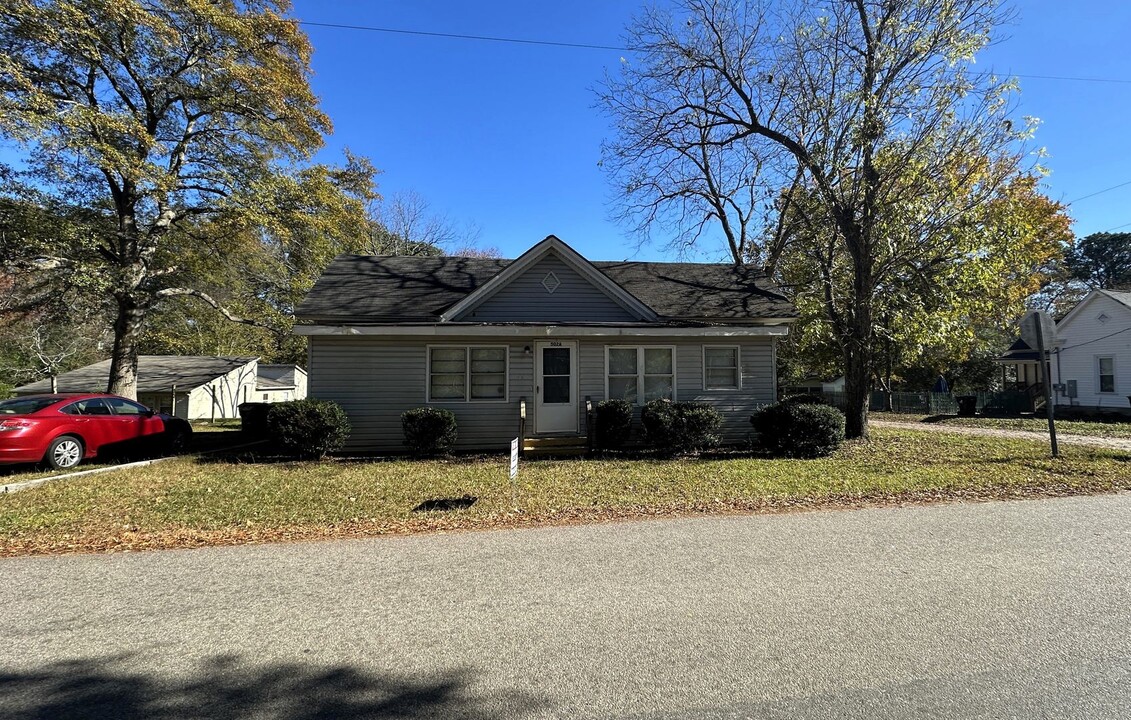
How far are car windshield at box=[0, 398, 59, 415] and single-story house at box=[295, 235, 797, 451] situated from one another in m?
4.47

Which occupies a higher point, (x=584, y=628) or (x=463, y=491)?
(x=463, y=491)

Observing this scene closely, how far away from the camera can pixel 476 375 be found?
13.0 meters

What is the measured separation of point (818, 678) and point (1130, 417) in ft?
85.9

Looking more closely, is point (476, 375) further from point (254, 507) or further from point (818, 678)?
point (818, 678)

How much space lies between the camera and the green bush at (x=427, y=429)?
1154 centimetres

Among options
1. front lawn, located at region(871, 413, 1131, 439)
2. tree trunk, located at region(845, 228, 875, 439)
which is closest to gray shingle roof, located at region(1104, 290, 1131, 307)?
front lawn, located at region(871, 413, 1131, 439)

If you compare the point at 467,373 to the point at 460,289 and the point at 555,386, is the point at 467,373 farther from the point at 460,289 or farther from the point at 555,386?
the point at 460,289

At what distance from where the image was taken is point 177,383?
28.0 m

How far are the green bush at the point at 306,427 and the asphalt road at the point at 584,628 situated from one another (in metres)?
5.75

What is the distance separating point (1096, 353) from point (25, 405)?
3505cm

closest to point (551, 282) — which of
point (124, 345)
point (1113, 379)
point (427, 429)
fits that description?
point (427, 429)

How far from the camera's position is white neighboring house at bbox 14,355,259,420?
2755cm

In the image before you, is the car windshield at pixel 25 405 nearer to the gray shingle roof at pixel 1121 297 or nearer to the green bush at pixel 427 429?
the green bush at pixel 427 429

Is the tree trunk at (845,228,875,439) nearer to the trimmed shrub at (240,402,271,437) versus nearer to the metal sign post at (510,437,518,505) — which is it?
the metal sign post at (510,437,518,505)
